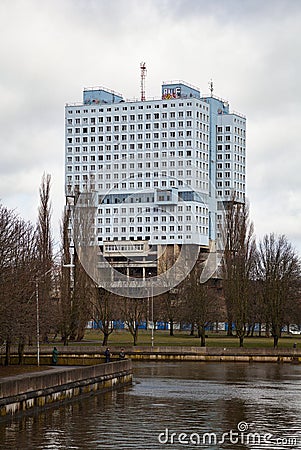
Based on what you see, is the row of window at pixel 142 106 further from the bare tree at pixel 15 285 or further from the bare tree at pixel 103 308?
the bare tree at pixel 15 285

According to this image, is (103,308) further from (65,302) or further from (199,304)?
(199,304)

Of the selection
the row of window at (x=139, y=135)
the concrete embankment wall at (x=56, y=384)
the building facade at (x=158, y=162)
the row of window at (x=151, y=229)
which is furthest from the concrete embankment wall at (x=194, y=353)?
the row of window at (x=139, y=135)

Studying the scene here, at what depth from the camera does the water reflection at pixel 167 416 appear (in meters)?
29.9

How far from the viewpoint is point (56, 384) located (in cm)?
4062

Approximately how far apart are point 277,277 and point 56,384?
176 feet

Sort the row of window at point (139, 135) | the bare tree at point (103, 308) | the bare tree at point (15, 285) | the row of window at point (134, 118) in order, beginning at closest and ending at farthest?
the bare tree at point (15, 285) < the bare tree at point (103, 308) < the row of window at point (134, 118) < the row of window at point (139, 135)

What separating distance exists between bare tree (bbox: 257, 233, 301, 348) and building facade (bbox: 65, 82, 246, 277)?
3664cm

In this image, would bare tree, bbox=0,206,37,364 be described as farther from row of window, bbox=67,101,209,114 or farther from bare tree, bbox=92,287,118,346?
row of window, bbox=67,101,209,114

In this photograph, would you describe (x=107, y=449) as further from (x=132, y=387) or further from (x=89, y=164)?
(x=89, y=164)

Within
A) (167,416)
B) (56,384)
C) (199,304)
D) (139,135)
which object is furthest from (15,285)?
(139,135)

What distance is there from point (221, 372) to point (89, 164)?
94.7 meters

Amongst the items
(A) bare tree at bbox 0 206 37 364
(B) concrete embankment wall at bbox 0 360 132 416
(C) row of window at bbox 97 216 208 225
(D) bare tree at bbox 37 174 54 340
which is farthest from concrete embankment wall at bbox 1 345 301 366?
(C) row of window at bbox 97 216 208 225

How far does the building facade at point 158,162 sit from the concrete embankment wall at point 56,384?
80.2 m

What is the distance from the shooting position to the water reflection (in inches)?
1179
